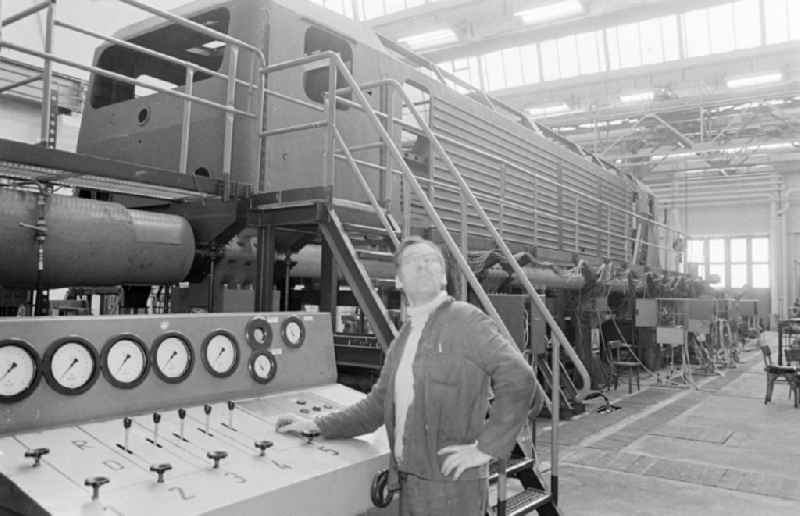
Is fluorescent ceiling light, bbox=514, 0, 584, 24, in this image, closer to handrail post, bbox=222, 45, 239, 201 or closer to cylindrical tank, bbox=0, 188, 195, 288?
handrail post, bbox=222, 45, 239, 201

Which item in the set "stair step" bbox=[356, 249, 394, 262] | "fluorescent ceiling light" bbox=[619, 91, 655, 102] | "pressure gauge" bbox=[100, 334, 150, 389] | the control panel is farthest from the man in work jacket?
"fluorescent ceiling light" bbox=[619, 91, 655, 102]

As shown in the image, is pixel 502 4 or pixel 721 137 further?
pixel 721 137

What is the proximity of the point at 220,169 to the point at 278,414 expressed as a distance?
2.23m

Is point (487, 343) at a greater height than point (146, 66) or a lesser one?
lesser

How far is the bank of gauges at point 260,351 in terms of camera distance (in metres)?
2.57

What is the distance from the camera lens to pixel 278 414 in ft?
8.05

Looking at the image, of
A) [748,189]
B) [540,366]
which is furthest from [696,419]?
[748,189]

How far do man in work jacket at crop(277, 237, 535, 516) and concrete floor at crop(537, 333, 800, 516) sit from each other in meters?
2.55

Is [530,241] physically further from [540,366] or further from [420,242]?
[420,242]

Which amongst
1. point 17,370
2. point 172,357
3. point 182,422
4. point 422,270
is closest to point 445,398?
point 422,270

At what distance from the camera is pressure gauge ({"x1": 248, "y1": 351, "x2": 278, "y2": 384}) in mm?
2561

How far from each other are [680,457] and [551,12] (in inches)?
286

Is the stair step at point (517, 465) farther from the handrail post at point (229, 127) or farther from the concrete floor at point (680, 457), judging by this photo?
the handrail post at point (229, 127)

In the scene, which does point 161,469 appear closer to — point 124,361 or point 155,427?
point 155,427
